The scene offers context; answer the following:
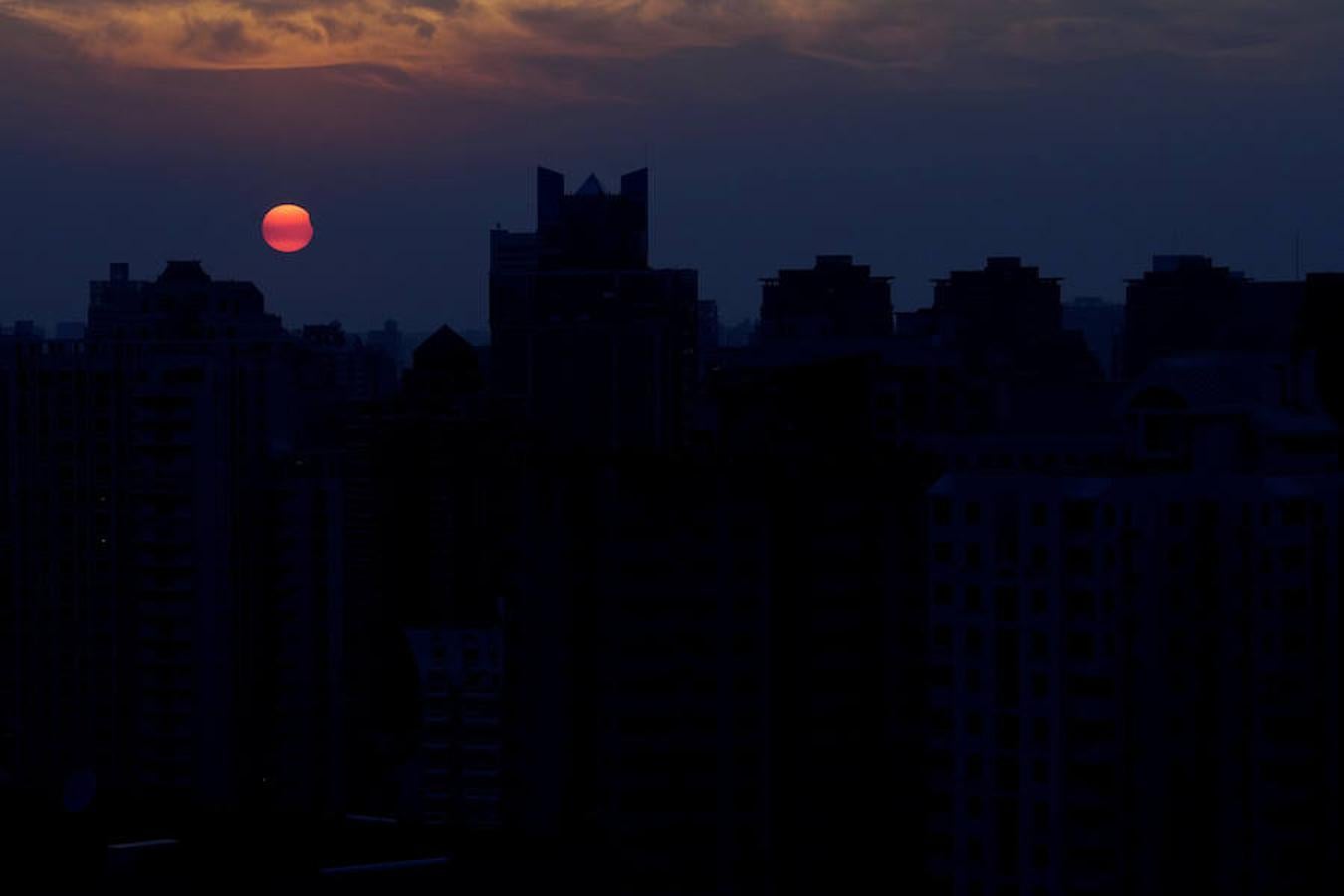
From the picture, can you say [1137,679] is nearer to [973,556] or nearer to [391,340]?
[973,556]

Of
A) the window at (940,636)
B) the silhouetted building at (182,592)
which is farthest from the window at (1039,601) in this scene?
the silhouetted building at (182,592)

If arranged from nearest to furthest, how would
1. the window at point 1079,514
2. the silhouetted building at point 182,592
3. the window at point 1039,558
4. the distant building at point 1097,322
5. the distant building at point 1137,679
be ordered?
the distant building at point 1137,679 → the window at point 1039,558 → the window at point 1079,514 → the silhouetted building at point 182,592 → the distant building at point 1097,322

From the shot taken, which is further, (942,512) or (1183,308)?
(1183,308)

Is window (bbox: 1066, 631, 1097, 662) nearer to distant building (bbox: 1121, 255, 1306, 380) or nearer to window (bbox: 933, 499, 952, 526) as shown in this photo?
window (bbox: 933, 499, 952, 526)

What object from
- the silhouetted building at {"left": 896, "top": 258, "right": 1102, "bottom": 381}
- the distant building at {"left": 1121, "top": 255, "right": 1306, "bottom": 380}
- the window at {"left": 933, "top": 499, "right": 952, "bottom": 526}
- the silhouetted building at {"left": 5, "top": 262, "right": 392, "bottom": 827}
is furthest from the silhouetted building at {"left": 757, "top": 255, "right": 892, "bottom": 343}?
the window at {"left": 933, "top": 499, "right": 952, "bottom": 526}

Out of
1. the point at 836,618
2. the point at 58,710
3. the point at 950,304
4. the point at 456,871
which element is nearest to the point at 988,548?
the point at 836,618

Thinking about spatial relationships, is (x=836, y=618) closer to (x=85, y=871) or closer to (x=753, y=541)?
(x=753, y=541)

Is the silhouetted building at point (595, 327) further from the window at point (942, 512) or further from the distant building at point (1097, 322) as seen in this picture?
the window at point (942, 512)

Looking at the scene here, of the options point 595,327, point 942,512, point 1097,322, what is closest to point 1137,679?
point 942,512
